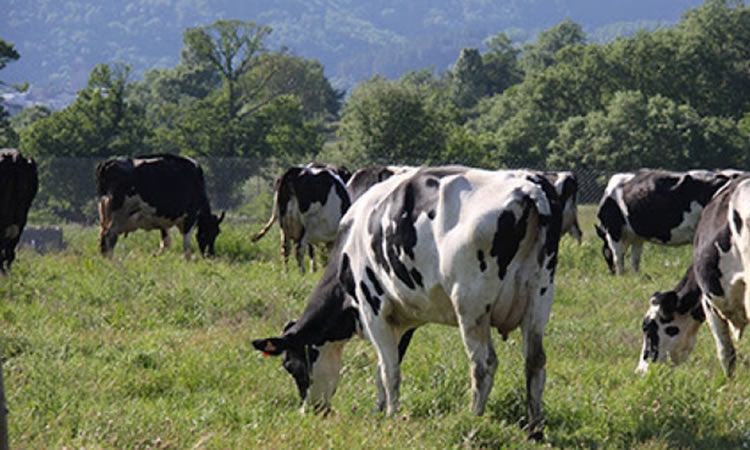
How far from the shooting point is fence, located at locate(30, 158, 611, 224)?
108ft

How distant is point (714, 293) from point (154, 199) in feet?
37.2

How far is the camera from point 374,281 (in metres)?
7.97

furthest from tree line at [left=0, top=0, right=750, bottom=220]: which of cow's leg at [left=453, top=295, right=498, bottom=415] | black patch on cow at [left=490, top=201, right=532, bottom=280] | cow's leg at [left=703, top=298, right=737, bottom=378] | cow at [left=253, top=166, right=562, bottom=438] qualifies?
black patch on cow at [left=490, top=201, right=532, bottom=280]

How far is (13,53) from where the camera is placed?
46.5 m

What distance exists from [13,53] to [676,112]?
34.3 meters

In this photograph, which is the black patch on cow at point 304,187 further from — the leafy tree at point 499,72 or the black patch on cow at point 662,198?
the leafy tree at point 499,72

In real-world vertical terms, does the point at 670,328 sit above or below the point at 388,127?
above

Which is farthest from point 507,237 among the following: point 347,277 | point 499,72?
point 499,72

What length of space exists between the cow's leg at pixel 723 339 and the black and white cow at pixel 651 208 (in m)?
9.73

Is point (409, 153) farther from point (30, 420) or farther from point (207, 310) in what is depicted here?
point (30, 420)

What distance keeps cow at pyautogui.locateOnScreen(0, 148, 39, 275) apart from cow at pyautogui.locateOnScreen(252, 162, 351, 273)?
413 centimetres

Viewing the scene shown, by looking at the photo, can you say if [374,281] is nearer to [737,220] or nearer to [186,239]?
[737,220]

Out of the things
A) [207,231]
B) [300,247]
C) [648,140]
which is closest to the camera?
[300,247]

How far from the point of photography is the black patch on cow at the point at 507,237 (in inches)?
279
